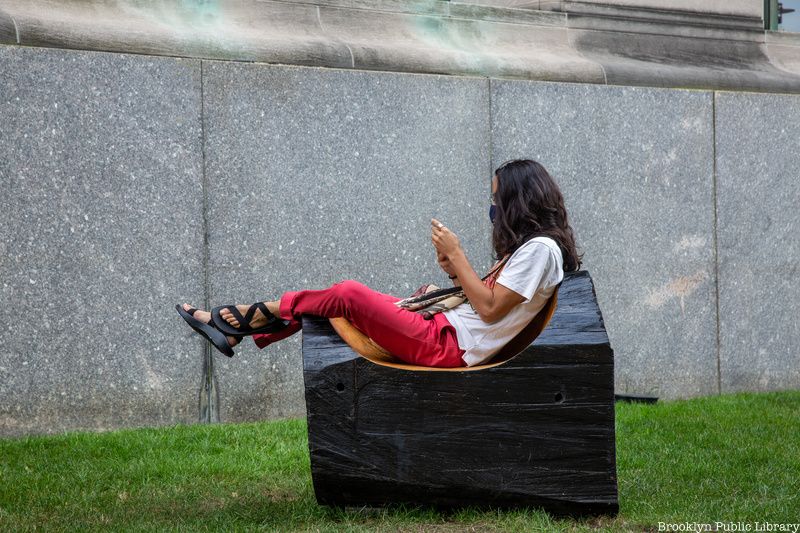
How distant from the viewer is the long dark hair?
16.4ft

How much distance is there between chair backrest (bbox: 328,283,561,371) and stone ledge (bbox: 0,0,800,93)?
290 cm

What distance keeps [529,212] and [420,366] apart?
2.78ft

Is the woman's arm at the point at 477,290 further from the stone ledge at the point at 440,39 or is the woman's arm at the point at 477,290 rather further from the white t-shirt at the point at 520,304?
the stone ledge at the point at 440,39

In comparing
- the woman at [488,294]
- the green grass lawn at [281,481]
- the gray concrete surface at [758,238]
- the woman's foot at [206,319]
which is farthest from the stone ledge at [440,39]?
the woman at [488,294]

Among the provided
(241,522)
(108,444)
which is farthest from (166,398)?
(241,522)

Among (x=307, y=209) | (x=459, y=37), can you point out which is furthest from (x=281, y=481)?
(x=459, y=37)

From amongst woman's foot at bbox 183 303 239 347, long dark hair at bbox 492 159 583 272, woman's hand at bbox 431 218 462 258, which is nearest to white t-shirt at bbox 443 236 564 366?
long dark hair at bbox 492 159 583 272

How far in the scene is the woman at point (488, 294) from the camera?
484 cm

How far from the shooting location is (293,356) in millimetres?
7379

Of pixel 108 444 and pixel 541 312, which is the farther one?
pixel 108 444

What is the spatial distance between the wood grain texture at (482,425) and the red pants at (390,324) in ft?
0.71

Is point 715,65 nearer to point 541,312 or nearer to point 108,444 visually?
point 541,312

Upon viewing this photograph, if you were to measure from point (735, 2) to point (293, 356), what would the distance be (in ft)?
16.1

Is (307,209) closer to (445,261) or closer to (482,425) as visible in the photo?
(445,261)
